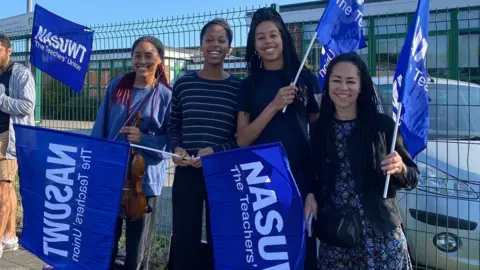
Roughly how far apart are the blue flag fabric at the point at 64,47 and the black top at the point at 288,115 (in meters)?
3.03

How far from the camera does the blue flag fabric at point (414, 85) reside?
2947 millimetres

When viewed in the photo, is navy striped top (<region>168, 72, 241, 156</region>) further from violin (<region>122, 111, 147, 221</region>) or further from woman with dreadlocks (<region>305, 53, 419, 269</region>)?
woman with dreadlocks (<region>305, 53, 419, 269</region>)

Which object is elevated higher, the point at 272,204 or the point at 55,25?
the point at 55,25

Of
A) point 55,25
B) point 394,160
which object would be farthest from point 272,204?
point 55,25

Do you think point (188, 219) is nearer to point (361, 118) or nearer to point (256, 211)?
point (256, 211)

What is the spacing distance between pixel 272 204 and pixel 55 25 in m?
3.97

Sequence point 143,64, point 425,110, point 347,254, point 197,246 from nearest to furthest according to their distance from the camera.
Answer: point 347,254, point 425,110, point 197,246, point 143,64

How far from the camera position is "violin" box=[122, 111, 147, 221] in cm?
359

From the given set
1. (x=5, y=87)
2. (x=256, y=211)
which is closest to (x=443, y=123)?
(x=256, y=211)

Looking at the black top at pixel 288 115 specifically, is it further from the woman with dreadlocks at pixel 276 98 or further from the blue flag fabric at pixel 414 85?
the blue flag fabric at pixel 414 85

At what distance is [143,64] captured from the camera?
388 cm

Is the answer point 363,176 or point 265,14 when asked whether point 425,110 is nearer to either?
point 363,176

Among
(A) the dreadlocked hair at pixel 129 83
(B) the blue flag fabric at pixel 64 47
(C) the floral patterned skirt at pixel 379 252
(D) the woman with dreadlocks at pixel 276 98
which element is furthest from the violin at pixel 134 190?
(B) the blue flag fabric at pixel 64 47

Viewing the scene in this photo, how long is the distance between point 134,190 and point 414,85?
1.94 metres
